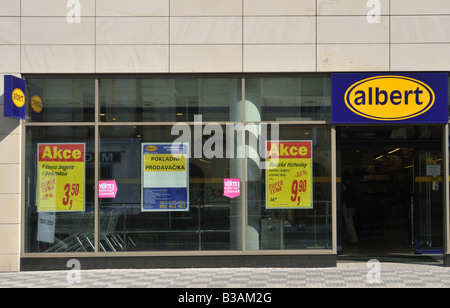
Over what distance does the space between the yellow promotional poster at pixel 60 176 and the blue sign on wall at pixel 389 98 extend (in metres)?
4.81

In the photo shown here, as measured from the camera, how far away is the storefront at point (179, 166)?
1120cm

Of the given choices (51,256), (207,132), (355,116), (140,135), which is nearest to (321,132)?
(355,116)

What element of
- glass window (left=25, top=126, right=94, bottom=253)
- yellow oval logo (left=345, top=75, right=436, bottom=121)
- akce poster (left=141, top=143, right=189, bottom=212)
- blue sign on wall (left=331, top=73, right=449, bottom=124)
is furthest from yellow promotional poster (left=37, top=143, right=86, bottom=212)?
yellow oval logo (left=345, top=75, right=436, bottom=121)

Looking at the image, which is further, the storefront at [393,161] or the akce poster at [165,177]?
the akce poster at [165,177]

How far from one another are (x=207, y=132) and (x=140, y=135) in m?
1.25

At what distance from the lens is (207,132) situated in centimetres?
1121

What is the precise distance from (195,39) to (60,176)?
3564 mm

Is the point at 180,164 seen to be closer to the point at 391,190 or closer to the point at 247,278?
the point at 247,278

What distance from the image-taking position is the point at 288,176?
1126 cm

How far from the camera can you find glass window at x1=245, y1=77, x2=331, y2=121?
1121 cm

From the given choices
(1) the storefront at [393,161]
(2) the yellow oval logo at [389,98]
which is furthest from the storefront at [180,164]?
(1) the storefront at [393,161]

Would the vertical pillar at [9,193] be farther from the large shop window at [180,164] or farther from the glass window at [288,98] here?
the glass window at [288,98]
